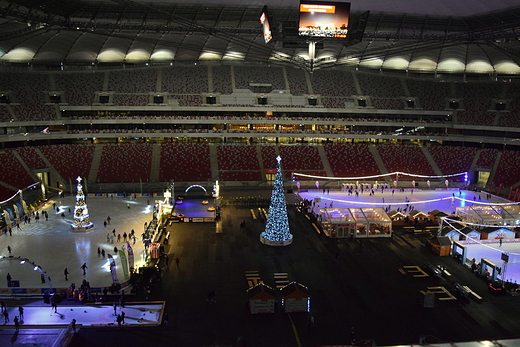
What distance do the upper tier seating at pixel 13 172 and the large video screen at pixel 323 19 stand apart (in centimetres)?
3523

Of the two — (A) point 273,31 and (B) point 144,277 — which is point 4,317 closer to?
(B) point 144,277

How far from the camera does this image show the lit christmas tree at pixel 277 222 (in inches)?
1113

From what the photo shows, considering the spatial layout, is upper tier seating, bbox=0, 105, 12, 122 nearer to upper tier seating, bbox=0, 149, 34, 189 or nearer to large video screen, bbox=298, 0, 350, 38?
upper tier seating, bbox=0, 149, 34, 189

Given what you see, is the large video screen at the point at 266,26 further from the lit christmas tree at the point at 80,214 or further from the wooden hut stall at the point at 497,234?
the wooden hut stall at the point at 497,234

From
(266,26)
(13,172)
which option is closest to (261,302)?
(266,26)

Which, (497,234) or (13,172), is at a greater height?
(13,172)

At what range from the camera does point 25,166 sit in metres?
45.8

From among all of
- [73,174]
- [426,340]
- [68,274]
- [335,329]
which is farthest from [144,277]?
[73,174]

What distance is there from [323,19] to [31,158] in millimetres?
40284

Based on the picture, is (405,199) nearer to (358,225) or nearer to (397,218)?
(397,218)

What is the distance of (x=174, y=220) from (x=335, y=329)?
67.4 ft

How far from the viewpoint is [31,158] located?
4762cm

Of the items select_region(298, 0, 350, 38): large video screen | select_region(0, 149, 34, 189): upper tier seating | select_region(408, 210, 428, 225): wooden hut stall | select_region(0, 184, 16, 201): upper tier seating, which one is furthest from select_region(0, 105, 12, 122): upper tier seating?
select_region(408, 210, 428, 225): wooden hut stall

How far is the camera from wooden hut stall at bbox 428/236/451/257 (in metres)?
28.4
